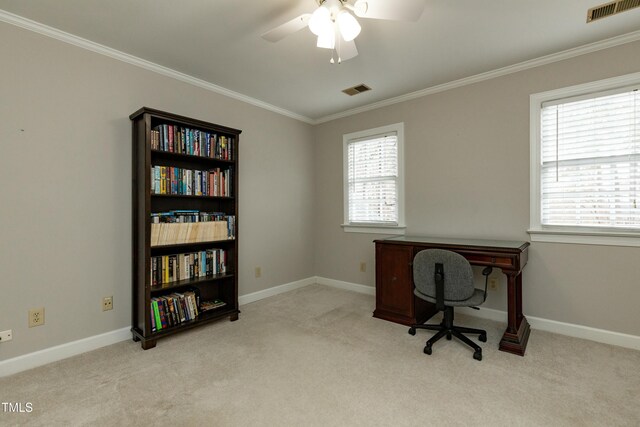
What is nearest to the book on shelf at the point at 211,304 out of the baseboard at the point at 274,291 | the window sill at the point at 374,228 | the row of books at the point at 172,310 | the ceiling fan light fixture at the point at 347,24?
the row of books at the point at 172,310

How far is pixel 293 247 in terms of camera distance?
418 cm

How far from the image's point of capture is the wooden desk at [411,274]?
7.76 feet

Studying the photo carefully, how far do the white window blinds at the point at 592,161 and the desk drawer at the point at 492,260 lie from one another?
74 centimetres

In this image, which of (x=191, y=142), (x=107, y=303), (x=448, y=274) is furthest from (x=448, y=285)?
(x=107, y=303)

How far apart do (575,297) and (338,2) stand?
306 centimetres

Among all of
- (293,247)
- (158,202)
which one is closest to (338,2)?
(158,202)

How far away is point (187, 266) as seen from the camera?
2.75 meters

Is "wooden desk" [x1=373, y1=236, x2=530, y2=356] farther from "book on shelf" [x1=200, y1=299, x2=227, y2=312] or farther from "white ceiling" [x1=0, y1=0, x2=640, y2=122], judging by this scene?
"white ceiling" [x1=0, y1=0, x2=640, y2=122]

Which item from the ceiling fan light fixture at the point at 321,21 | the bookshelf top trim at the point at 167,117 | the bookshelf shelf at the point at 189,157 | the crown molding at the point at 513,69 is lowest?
the bookshelf shelf at the point at 189,157

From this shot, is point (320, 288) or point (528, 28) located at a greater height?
point (528, 28)

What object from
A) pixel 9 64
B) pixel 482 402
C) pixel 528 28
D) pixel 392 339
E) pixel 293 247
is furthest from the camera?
pixel 293 247

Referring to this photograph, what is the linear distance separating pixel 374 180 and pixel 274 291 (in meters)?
1.96

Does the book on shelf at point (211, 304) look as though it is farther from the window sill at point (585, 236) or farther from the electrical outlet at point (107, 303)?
the window sill at point (585, 236)

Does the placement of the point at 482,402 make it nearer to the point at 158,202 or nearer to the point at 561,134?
the point at 561,134
